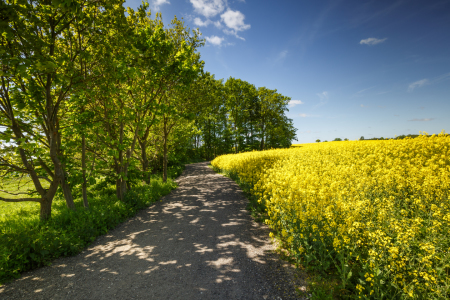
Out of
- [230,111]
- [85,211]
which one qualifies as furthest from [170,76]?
[230,111]

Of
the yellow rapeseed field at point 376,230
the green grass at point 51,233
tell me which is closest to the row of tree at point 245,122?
the green grass at point 51,233

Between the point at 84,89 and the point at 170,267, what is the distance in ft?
18.3

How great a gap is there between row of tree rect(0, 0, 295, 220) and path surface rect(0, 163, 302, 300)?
2.40m

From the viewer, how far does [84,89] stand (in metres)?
5.18

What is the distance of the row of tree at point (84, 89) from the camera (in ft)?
13.8

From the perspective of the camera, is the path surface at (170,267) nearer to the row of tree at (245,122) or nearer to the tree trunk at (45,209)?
the tree trunk at (45,209)

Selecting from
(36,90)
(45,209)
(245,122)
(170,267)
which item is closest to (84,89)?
(36,90)

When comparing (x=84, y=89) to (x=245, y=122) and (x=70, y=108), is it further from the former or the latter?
(x=245, y=122)

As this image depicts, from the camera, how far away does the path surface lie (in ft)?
10.8

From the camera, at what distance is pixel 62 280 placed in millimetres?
3664

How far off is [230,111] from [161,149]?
18472mm

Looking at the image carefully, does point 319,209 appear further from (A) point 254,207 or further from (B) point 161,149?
(B) point 161,149

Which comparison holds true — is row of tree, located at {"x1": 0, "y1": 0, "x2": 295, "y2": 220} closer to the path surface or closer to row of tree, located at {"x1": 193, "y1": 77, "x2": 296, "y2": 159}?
the path surface

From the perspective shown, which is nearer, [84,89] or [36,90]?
[36,90]
